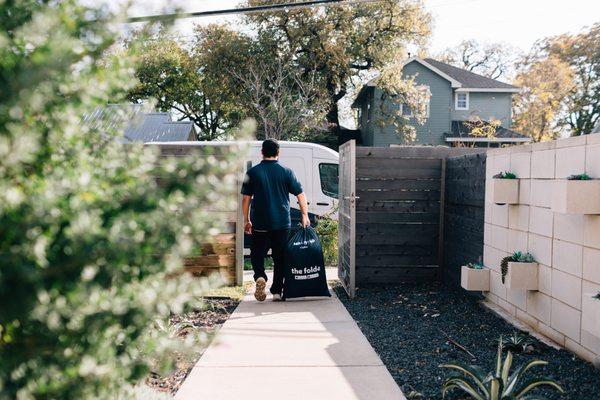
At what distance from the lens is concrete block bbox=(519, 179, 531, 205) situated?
5.68 m

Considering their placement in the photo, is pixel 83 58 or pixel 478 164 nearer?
pixel 83 58

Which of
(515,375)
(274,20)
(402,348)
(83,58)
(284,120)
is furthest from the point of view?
(274,20)

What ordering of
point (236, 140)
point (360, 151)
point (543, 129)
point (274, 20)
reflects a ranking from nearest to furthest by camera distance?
point (236, 140)
point (360, 151)
point (274, 20)
point (543, 129)

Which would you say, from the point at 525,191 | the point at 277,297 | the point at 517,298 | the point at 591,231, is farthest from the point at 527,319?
the point at 277,297

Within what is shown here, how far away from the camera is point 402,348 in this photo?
202 inches

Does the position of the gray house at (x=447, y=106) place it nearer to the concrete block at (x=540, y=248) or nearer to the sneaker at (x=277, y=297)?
the sneaker at (x=277, y=297)

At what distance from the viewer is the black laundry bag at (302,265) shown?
709cm

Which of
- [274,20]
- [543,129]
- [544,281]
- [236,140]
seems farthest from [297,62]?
[236,140]

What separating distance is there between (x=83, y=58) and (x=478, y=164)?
600 cm

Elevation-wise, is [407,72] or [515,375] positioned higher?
[407,72]

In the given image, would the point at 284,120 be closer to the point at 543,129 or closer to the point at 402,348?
the point at 543,129

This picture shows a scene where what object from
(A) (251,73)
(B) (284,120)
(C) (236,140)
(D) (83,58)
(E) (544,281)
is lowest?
(E) (544,281)

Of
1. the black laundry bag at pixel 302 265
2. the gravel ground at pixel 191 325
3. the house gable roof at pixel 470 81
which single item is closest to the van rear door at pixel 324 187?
the black laundry bag at pixel 302 265

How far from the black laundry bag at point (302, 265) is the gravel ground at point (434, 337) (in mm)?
505
